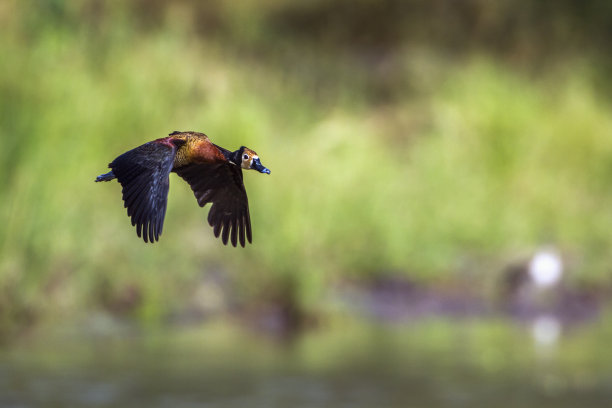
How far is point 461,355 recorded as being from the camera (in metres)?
10.8

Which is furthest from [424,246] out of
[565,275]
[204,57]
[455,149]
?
[204,57]

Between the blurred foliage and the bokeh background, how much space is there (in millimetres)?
28

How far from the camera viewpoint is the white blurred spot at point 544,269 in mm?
13227

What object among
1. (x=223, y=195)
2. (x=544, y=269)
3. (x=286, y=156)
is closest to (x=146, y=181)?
(x=223, y=195)

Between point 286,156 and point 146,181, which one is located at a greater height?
point 286,156

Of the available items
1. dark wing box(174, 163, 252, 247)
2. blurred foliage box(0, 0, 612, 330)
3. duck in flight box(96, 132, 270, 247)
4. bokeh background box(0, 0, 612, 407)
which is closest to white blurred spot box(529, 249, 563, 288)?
bokeh background box(0, 0, 612, 407)

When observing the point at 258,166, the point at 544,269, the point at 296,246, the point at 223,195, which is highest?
the point at 544,269

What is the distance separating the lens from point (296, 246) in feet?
36.2

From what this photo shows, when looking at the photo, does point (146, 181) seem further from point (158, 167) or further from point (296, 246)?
point (296, 246)

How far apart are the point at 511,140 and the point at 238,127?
5.33 m

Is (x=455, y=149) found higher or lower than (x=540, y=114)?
lower

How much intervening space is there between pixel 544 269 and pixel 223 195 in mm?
9195

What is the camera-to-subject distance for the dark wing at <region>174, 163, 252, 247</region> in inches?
170

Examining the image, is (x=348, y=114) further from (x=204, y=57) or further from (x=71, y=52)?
(x=71, y=52)
